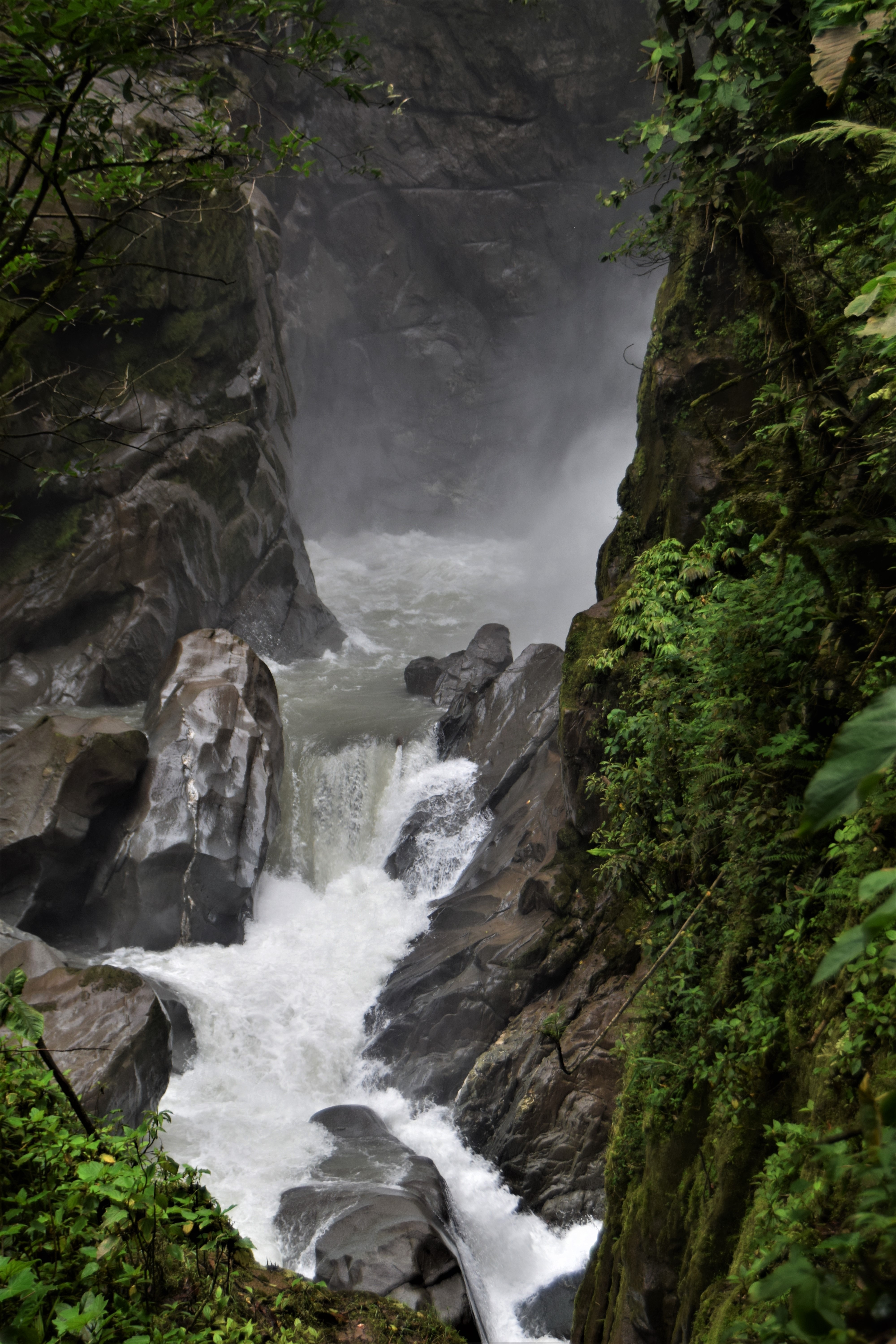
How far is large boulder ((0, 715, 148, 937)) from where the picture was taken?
9.22m

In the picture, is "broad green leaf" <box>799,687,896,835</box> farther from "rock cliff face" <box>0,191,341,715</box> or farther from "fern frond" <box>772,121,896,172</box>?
"rock cliff face" <box>0,191,341,715</box>

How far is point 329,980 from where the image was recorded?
31.7ft

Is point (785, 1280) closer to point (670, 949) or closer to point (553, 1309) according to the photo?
point (670, 949)

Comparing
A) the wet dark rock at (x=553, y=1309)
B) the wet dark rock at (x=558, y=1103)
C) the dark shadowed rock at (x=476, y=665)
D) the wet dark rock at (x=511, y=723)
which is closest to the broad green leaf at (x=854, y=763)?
the wet dark rock at (x=558, y=1103)

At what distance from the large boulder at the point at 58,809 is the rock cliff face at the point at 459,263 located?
19.7 meters

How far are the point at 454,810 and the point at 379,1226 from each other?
6.54 meters

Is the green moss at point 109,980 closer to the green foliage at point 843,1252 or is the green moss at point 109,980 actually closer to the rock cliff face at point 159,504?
the rock cliff face at point 159,504

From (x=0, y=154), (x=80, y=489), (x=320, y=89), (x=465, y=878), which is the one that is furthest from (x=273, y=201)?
(x=0, y=154)

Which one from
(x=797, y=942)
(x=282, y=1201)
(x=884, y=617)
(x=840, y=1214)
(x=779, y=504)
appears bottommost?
(x=282, y=1201)

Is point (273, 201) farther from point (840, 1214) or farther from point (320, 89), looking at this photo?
point (840, 1214)

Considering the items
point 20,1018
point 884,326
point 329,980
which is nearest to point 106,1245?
point 20,1018

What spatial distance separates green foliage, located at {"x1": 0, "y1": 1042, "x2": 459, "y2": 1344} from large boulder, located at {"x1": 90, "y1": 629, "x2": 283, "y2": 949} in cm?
781

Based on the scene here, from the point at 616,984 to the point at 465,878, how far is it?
435 cm

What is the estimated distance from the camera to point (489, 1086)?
23.6 ft
